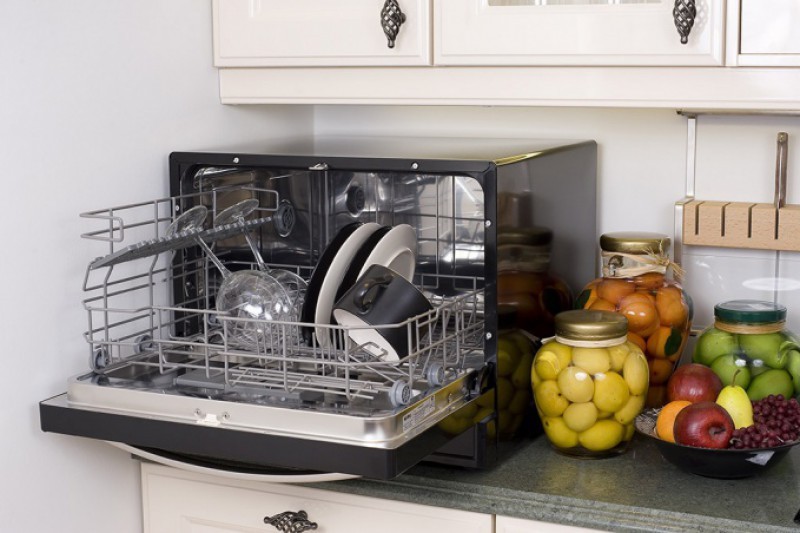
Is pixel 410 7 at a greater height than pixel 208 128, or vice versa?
pixel 410 7

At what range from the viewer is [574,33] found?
1392mm

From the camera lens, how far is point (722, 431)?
1315 mm

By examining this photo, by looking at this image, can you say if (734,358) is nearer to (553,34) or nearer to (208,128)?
(553,34)

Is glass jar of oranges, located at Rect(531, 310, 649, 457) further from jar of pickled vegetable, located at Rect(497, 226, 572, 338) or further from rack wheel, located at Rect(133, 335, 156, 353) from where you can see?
rack wheel, located at Rect(133, 335, 156, 353)

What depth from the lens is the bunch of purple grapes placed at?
131 centimetres

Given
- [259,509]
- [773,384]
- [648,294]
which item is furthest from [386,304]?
[773,384]

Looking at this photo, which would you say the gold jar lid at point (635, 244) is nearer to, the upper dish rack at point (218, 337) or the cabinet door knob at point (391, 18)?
the upper dish rack at point (218, 337)

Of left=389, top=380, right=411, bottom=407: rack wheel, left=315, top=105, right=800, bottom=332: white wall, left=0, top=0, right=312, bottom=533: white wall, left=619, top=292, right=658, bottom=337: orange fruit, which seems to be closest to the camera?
left=389, top=380, right=411, bottom=407: rack wheel

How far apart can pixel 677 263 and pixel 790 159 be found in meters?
0.23

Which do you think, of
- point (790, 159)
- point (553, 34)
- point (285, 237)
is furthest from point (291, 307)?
point (790, 159)

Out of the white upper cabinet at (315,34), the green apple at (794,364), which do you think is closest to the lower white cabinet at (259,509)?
the green apple at (794,364)

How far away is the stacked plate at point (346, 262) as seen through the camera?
1.36m

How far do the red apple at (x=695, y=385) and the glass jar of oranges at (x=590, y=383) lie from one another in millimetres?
58

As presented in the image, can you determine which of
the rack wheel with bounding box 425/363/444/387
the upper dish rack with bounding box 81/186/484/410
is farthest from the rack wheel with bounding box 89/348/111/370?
the rack wheel with bounding box 425/363/444/387
